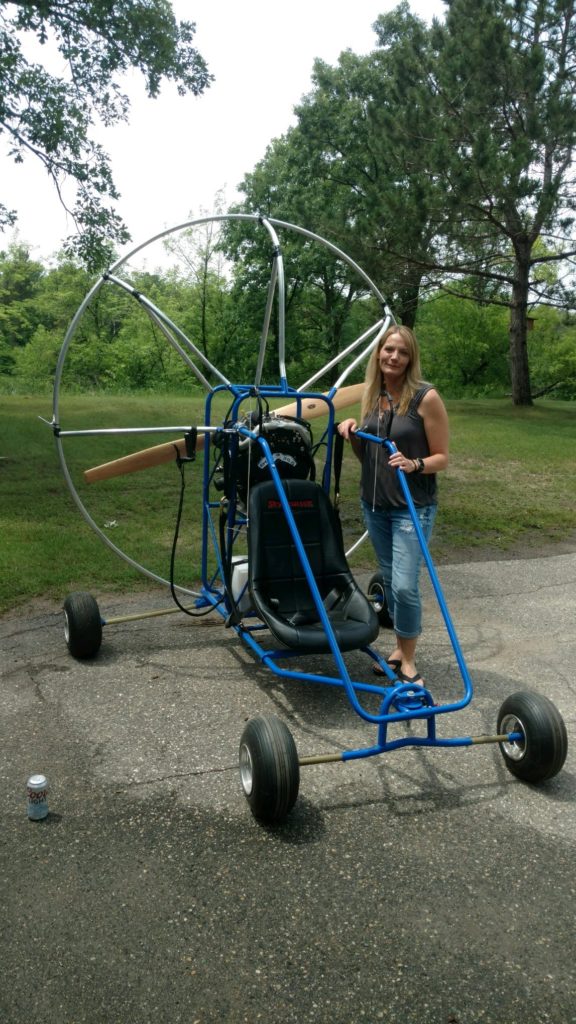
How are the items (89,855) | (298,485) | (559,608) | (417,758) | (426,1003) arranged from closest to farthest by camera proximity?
(426,1003), (89,855), (417,758), (298,485), (559,608)

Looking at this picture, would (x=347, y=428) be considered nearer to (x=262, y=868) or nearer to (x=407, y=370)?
(x=407, y=370)

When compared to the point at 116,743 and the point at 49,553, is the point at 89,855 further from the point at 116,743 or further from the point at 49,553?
the point at 49,553

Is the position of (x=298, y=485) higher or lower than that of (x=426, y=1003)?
higher

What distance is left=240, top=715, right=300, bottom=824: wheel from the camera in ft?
10.4

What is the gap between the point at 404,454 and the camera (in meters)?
→ 4.41

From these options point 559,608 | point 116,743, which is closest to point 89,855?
point 116,743

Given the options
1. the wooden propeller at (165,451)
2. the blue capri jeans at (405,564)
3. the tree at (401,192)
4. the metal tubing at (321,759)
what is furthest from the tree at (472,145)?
the metal tubing at (321,759)

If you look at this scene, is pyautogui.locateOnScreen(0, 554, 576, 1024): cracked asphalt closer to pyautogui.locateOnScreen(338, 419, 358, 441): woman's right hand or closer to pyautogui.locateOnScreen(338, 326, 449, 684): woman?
pyautogui.locateOnScreen(338, 326, 449, 684): woman

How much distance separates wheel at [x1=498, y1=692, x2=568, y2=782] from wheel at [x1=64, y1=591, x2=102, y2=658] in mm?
2605

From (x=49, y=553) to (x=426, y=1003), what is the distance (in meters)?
5.85

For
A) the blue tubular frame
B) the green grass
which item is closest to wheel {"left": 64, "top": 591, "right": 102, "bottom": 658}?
the blue tubular frame

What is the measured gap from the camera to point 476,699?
4562 mm

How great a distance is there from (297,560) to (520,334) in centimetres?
2031

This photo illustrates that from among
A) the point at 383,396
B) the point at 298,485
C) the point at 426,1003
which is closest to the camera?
the point at 426,1003
